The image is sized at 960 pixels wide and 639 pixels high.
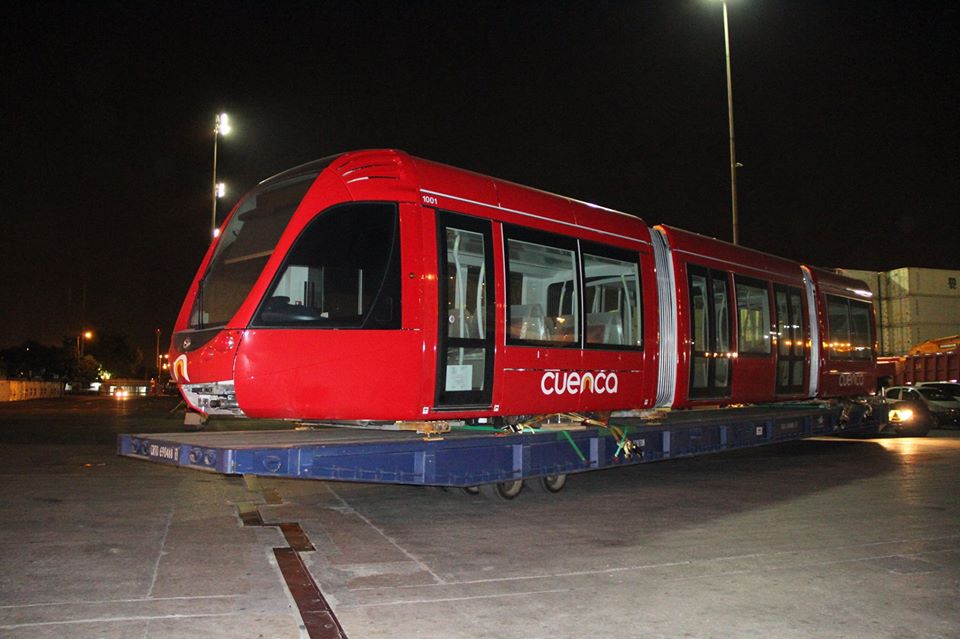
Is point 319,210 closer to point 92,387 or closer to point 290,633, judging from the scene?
point 290,633

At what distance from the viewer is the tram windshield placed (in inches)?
292

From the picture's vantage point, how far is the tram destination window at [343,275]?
7035mm

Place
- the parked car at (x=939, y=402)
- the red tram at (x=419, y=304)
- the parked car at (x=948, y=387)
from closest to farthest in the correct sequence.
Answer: the red tram at (x=419, y=304), the parked car at (x=939, y=402), the parked car at (x=948, y=387)

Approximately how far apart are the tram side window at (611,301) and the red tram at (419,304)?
2cm

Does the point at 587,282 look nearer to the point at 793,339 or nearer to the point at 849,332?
the point at 793,339

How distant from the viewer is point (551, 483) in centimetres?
1047

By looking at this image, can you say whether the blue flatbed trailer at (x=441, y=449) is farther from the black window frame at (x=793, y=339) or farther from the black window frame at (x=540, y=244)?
the black window frame at (x=793, y=339)

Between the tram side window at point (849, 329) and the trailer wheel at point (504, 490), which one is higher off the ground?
the tram side window at point (849, 329)

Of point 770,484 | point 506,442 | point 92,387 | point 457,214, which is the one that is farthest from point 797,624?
point 92,387

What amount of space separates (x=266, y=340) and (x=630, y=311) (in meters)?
4.78

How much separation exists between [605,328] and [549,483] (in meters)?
2.33

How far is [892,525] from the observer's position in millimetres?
8570

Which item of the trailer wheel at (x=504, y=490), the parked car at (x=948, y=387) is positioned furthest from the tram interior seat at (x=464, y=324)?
the parked car at (x=948, y=387)

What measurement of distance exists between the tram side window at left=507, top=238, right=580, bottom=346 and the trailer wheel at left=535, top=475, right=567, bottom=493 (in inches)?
89.8
